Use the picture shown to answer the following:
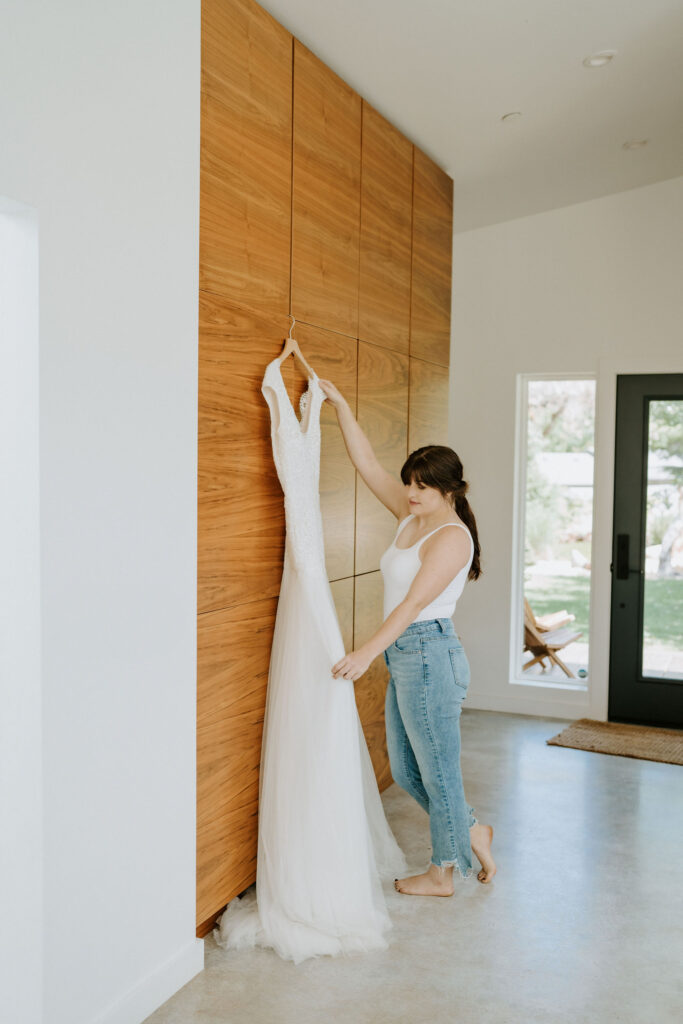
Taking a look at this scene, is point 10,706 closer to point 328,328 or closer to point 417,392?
point 328,328

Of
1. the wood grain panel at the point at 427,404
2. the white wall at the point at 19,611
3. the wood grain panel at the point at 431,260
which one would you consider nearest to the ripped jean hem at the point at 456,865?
the white wall at the point at 19,611

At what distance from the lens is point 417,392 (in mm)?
4117

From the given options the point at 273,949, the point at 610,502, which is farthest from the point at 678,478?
the point at 273,949

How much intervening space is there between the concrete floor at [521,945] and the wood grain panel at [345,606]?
80 cm

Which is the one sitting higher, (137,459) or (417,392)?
(417,392)

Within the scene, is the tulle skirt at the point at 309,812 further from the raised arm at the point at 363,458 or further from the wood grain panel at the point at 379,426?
the wood grain panel at the point at 379,426

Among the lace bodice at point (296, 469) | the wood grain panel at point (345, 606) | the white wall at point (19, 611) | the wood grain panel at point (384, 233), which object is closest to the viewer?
the white wall at point (19, 611)

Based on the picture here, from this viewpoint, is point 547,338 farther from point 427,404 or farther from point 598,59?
point 598,59

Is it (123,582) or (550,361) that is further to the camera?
(550,361)

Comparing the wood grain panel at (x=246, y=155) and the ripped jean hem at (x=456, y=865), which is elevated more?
the wood grain panel at (x=246, y=155)

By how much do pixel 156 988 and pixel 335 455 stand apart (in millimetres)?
1797

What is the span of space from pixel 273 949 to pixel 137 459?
1.49m

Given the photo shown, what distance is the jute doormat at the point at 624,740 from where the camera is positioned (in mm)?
4605

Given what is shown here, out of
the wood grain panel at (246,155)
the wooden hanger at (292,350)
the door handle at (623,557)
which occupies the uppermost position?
the wood grain panel at (246,155)
